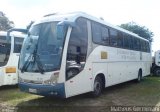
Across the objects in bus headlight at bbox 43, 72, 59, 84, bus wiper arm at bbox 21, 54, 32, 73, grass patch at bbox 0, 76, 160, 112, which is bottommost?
grass patch at bbox 0, 76, 160, 112

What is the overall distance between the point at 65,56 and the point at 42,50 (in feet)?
2.81

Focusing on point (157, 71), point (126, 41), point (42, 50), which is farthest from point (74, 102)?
point (157, 71)

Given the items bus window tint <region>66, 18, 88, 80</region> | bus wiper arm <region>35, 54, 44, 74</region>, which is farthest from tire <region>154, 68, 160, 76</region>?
bus wiper arm <region>35, 54, 44, 74</region>

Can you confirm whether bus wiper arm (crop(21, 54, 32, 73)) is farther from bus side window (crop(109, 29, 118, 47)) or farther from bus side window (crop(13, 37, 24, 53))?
bus side window (crop(109, 29, 118, 47))

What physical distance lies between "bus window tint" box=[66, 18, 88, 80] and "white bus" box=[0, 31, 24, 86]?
14.5 feet

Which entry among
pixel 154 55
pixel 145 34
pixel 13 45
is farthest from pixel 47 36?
pixel 145 34

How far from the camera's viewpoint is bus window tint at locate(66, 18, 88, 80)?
341 inches

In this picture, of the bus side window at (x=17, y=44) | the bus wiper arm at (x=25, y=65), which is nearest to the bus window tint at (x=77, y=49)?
the bus wiper arm at (x=25, y=65)

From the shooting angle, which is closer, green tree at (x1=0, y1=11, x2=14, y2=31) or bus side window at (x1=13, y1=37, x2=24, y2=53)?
bus side window at (x1=13, y1=37, x2=24, y2=53)

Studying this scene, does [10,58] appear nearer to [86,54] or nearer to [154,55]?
[86,54]

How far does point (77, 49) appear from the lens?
913 centimetres

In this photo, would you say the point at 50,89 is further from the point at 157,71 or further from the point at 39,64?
the point at 157,71

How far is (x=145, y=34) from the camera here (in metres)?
42.2

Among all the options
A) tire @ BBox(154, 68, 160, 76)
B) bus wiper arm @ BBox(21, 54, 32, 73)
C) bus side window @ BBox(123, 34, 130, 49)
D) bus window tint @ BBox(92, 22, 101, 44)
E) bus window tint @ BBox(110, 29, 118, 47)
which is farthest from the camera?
tire @ BBox(154, 68, 160, 76)
